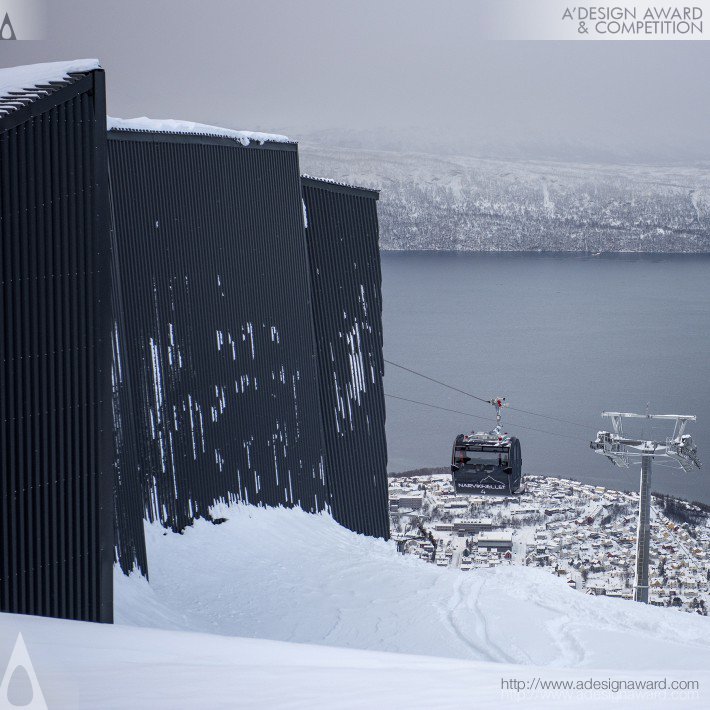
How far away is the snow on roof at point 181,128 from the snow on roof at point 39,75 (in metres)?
2.83

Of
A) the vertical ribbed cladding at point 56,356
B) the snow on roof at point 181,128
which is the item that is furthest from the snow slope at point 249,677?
the snow on roof at point 181,128

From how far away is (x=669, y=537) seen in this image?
43219mm

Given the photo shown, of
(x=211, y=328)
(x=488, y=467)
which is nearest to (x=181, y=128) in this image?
(x=211, y=328)

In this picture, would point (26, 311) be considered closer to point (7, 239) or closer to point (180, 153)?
point (7, 239)

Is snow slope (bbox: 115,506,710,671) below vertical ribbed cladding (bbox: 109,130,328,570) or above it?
below

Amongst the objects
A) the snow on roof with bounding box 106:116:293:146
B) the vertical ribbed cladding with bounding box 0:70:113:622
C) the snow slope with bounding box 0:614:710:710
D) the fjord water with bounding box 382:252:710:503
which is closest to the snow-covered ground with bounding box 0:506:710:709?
the snow slope with bounding box 0:614:710:710

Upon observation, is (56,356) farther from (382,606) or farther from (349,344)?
(349,344)

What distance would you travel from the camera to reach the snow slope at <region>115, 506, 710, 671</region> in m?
10.0

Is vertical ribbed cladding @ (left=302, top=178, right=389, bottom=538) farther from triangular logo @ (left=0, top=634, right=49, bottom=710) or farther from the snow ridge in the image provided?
triangular logo @ (left=0, top=634, right=49, bottom=710)

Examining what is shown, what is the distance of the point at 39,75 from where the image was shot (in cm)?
816

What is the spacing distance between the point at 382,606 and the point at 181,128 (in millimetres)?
6043

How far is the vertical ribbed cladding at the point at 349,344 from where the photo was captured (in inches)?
642

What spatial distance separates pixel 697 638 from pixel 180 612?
5.01 meters

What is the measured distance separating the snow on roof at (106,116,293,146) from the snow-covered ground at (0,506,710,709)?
4535 mm
